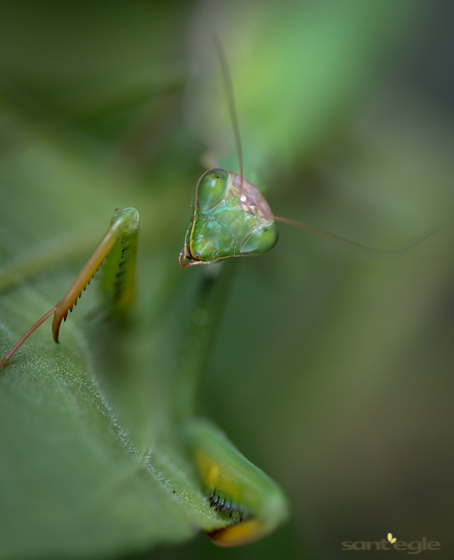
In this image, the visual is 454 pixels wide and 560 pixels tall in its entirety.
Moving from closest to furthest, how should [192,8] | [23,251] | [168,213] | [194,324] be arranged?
[23,251], [194,324], [168,213], [192,8]

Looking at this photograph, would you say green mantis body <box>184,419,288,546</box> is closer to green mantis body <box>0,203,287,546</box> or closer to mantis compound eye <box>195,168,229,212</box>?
green mantis body <box>0,203,287,546</box>

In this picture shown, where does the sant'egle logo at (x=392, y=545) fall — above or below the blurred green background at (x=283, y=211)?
below

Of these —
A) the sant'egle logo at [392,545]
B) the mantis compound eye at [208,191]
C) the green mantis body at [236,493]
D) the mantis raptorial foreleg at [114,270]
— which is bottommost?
the sant'egle logo at [392,545]

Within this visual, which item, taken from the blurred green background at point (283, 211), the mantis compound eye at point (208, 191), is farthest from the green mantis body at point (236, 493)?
the mantis compound eye at point (208, 191)

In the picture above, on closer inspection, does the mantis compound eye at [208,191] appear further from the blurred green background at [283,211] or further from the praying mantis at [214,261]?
the blurred green background at [283,211]

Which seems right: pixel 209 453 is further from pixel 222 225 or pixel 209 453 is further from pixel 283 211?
pixel 283 211

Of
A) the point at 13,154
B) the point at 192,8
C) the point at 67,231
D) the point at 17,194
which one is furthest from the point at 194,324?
the point at 192,8

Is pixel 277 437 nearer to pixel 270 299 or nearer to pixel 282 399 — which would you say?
pixel 282 399

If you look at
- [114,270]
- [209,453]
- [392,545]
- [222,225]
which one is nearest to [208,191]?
[222,225]
